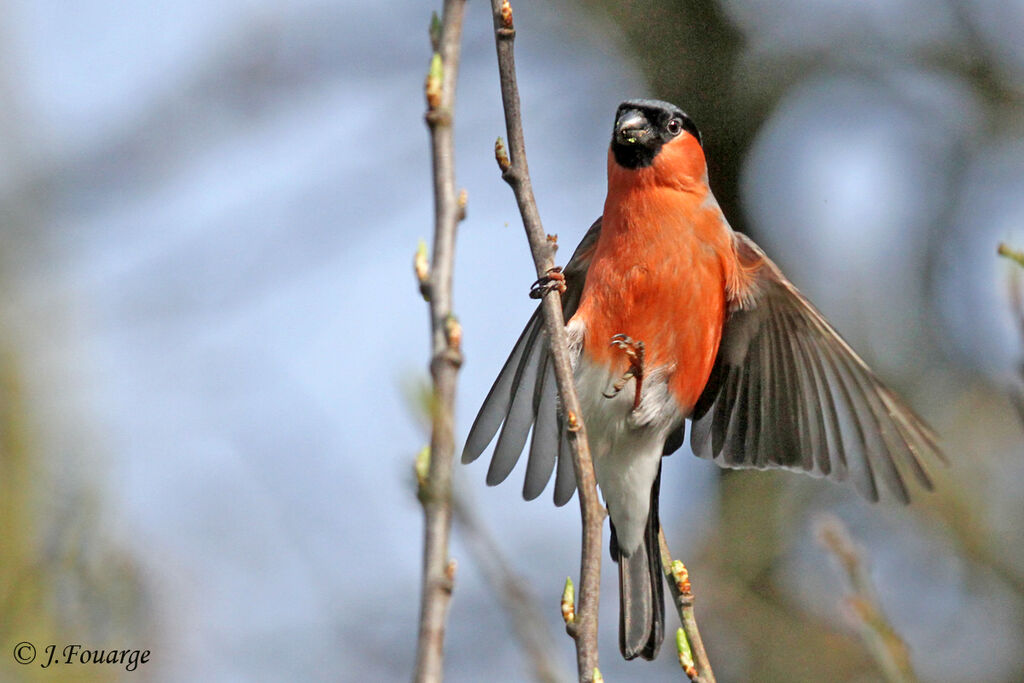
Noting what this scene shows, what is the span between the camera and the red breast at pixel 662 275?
384 cm

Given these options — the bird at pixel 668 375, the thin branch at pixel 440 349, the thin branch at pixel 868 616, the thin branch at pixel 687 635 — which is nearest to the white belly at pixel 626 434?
the bird at pixel 668 375

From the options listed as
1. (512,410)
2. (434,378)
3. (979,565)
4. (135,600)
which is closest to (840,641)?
(979,565)

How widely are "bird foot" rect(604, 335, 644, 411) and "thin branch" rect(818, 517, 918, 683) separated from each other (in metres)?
1.02

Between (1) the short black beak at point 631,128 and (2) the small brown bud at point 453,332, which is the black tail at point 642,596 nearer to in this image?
(1) the short black beak at point 631,128

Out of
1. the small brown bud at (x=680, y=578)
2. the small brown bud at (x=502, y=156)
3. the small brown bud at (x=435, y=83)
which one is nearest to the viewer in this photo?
the small brown bud at (x=435, y=83)

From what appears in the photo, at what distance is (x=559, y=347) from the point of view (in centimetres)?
216

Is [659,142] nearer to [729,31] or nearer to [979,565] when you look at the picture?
[979,565]

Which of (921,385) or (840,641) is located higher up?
(921,385)

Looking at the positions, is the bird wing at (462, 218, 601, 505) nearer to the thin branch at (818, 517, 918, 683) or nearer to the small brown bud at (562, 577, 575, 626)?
the thin branch at (818, 517, 918, 683)

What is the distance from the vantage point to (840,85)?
6613 millimetres

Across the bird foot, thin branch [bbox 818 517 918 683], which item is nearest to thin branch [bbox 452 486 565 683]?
thin branch [bbox 818 517 918 683]

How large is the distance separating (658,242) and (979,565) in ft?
5.48

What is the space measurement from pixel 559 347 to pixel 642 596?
80.5 inches

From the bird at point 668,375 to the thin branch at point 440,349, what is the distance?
80.3 inches
